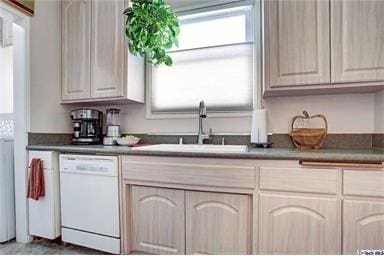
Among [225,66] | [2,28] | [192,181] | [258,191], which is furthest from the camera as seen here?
[2,28]

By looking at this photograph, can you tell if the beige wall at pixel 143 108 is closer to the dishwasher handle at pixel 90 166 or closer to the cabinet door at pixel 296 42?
the cabinet door at pixel 296 42

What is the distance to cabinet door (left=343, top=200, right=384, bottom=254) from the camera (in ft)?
3.94

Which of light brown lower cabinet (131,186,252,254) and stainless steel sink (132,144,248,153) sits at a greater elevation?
stainless steel sink (132,144,248,153)

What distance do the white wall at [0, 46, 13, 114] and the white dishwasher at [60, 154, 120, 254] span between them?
4.70 feet

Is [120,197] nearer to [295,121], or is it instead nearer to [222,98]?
[222,98]

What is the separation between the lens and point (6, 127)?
248 cm

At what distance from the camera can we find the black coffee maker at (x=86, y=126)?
7.16ft

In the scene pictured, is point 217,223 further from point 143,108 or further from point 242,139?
point 143,108

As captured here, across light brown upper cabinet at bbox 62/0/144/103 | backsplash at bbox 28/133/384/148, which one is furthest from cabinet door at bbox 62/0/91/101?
backsplash at bbox 28/133/384/148

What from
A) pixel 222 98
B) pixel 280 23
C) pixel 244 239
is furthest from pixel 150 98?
pixel 244 239

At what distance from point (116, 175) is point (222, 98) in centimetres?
108

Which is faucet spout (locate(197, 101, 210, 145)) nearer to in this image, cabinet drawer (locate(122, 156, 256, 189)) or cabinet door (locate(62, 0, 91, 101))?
cabinet drawer (locate(122, 156, 256, 189))

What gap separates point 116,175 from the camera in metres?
1.67

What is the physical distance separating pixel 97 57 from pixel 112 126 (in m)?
0.63
